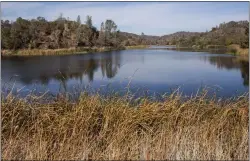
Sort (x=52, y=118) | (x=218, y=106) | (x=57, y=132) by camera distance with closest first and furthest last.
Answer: (x=57, y=132), (x=52, y=118), (x=218, y=106)

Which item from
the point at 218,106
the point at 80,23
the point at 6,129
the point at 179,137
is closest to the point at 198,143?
the point at 179,137

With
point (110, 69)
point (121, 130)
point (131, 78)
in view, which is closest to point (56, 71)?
point (110, 69)

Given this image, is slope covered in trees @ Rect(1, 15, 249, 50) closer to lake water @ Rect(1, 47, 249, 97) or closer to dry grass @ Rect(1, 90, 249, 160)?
lake water @ Rect(1, 47, 249, 97)

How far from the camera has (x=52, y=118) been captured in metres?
3.92

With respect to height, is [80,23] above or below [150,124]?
above

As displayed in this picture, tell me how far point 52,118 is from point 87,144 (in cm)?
77

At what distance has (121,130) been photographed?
12.0 ft

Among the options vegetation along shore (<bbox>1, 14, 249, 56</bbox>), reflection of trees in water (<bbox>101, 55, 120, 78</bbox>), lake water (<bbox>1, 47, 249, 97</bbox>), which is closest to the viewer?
lake water (<bbox>1, 47, 249, 97</bbox>)

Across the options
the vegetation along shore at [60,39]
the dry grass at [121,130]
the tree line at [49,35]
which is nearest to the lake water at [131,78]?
the dry grass at [121,130]

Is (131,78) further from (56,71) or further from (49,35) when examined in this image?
(49,35)

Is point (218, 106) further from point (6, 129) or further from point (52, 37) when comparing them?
point (52, 37)

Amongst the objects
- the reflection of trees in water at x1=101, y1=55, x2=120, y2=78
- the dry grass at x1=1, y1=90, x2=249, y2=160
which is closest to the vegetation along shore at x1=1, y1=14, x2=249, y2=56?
the reflection of trees in water at x1=101, y1=55, x2=120, y2=78

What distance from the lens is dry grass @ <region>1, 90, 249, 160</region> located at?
10.6 feet

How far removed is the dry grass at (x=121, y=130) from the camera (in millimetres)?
3242
